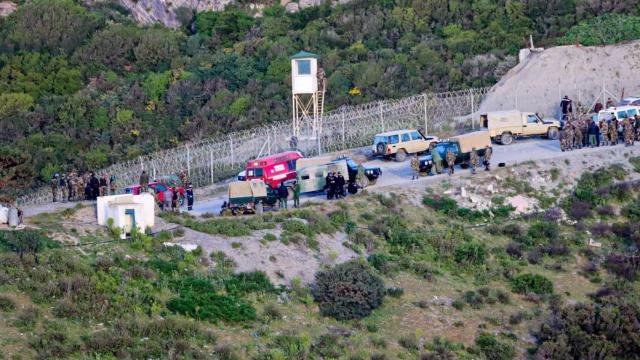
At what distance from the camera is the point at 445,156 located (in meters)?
47.4

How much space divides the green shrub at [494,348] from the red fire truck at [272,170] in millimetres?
12460

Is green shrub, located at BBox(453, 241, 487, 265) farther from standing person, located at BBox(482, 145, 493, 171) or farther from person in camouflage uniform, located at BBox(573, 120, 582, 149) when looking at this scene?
person in camouflage uniform, located at BBox(573, 120, 582, 149)

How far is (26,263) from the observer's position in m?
35.2

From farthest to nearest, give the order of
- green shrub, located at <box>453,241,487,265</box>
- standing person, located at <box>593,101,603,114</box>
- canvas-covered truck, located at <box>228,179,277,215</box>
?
1. standing person, located at <box>593,101,603,114</box>
2. canvas-covered truck, located at <box>228,179,277,215</box>
3. green shrub, located at <box>453,241,487,265</box>

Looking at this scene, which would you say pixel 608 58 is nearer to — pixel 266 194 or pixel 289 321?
pixel 266 194

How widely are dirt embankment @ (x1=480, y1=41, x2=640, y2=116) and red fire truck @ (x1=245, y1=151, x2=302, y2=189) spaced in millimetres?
14846

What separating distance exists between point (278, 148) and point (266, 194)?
1169 cm

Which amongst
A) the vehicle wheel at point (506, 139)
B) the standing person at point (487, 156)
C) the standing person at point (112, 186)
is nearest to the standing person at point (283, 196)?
the standing person at point (112, 186)

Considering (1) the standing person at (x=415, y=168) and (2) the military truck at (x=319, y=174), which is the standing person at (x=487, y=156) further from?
(2) the military truck at (x=319, y=174)

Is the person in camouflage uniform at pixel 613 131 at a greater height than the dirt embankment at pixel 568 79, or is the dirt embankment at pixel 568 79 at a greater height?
the dirt embankment at pixel 568 79

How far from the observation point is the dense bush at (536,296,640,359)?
3553 cm

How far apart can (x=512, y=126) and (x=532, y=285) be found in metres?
13.9

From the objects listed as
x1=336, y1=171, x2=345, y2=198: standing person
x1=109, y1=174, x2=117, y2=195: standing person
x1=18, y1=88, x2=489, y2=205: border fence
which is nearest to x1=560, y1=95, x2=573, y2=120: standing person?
x1=18, y1=88, x2=489, y2=205: border fence

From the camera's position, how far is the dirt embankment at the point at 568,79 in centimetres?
5934
